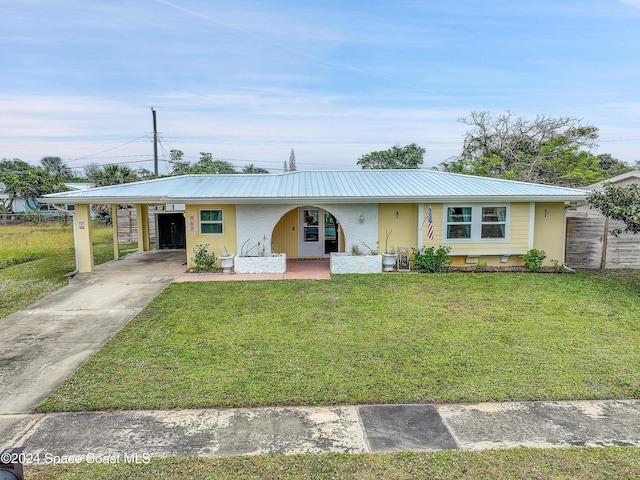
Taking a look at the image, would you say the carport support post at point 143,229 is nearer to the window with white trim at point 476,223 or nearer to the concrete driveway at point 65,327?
the concrete driveway at point 65,327

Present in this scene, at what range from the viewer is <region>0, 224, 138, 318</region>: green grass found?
9.60m

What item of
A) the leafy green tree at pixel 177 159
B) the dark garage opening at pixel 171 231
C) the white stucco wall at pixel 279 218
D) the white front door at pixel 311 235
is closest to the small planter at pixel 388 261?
the white stucco wall at pixel 279 218

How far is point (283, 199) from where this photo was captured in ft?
Answer: 37.9

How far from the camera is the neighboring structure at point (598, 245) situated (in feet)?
39.4

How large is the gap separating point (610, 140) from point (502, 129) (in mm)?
7445

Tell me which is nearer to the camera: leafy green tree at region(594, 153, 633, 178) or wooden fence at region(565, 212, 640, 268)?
wooden fence at region(565, 212, 640, 268)

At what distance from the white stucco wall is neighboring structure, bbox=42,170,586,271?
0.03m

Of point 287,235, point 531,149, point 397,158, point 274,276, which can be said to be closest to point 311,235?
point 287,235

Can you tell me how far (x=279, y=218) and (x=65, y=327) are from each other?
6.44 m

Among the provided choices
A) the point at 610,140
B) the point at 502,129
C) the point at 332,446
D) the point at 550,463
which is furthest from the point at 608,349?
the point at 610,140

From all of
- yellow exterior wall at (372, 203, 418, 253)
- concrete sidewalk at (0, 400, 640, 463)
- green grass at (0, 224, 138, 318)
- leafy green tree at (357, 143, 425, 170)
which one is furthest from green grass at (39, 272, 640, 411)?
leafy green tree at (357, 143, 425, 170)

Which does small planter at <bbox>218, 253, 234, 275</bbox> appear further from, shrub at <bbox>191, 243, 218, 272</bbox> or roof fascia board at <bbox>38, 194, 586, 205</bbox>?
roof fascia board at <bbox>38, 194, 586, 205</bbox>

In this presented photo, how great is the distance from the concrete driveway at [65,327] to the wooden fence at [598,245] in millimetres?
12586

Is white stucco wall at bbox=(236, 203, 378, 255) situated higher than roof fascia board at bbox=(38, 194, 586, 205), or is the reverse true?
roof fascia board at bbox=(38, 194, 586, 205)
